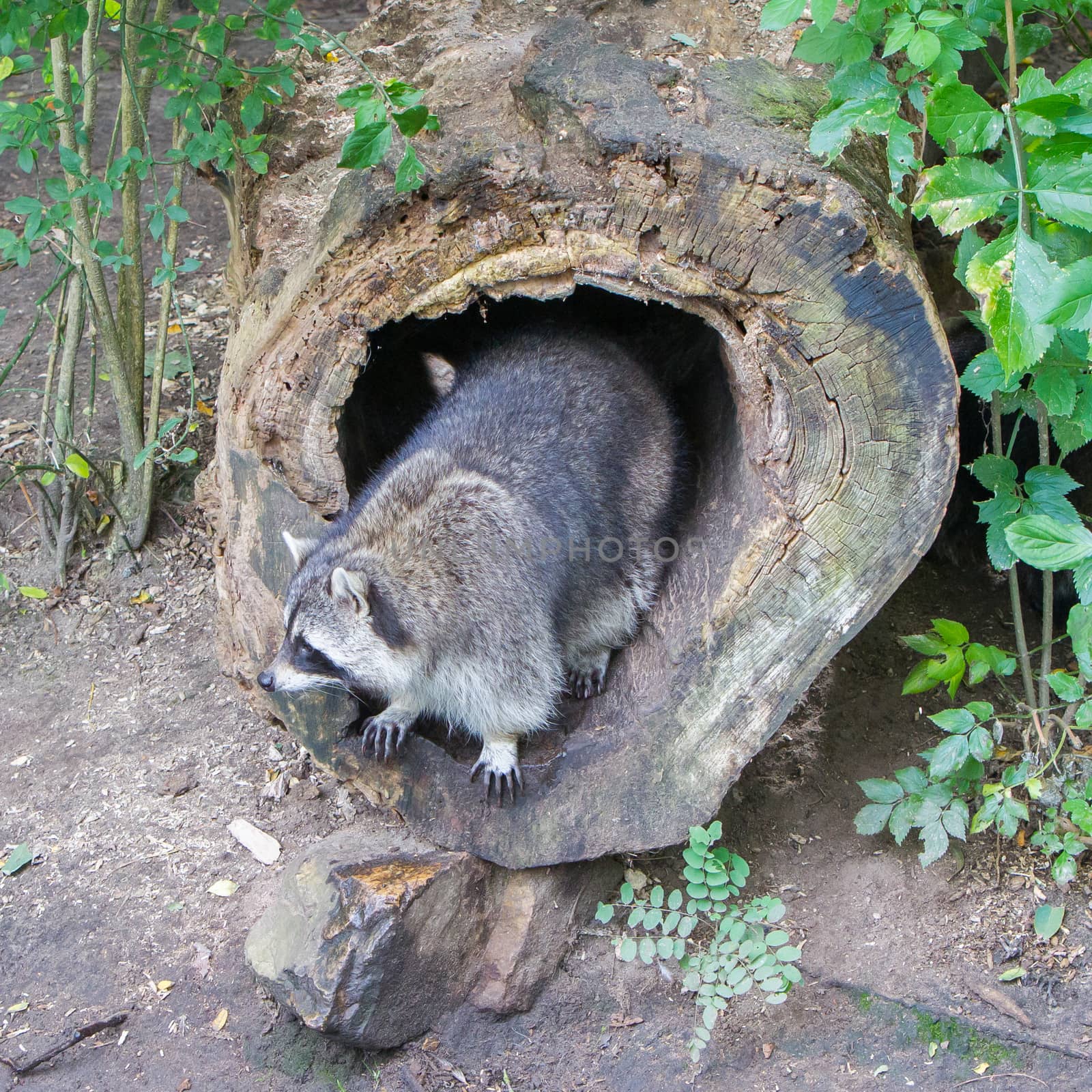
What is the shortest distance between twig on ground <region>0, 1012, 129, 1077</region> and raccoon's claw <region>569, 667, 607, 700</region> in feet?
4.60

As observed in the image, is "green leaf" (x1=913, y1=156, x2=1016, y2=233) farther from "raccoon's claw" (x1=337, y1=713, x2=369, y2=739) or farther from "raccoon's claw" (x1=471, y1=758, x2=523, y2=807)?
"raccoon's claw" (x1=337, y1=713, x2=369, y2=739)

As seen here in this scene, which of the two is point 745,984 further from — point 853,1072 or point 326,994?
point 326,994

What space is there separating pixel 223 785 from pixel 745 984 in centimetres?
160

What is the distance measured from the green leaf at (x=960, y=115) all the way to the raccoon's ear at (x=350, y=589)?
60.4 inches

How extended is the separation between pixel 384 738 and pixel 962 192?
5.98 ft

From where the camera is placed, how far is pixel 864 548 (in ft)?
7.48

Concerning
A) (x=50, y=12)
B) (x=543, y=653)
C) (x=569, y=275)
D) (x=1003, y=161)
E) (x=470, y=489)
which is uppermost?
(x=50, y=12)

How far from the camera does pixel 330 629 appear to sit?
8.51 ft

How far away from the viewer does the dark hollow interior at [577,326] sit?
10.2 feet

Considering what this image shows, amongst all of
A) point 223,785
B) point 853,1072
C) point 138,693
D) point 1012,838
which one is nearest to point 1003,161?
point 1012,838

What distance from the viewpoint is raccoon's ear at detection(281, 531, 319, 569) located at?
263cm

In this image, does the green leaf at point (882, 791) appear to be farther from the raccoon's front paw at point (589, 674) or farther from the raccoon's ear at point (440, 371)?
the raccoon's ear at point (440, 371)

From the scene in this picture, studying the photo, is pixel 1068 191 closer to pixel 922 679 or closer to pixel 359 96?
pixel 922 679

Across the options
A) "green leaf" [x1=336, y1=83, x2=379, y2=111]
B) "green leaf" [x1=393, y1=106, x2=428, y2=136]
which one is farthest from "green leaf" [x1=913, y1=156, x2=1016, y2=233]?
"green leaf" [x1=336, y1=83, x2=379, y2=111]
